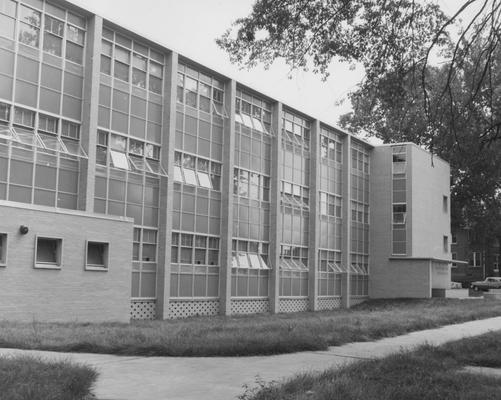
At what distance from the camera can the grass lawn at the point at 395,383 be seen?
7355mm

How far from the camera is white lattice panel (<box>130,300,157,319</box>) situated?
26.7 metres

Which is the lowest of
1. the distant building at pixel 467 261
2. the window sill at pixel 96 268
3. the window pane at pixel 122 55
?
the window sill at pixel 96 268

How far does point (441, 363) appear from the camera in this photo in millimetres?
10508

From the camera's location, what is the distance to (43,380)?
7402 mm

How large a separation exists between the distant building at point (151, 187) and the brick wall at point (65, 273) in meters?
0.05

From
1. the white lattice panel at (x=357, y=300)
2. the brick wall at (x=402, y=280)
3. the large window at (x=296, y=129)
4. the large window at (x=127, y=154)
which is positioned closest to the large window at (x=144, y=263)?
the large window at (x=127, y=154)

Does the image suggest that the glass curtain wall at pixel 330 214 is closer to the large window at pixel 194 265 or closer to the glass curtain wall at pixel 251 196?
the glass curtain wall at pixel 251 196

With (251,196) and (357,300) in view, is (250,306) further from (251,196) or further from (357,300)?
(357,300)

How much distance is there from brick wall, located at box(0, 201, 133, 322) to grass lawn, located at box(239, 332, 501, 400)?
1340 cm

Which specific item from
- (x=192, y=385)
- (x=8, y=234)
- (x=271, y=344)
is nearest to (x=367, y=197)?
(x=8, y=234)

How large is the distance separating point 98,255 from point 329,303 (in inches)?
839

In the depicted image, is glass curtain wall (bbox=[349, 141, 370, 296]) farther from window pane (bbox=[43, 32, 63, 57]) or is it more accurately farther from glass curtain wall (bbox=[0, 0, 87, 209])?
window pane (bbox=[43, 32, 63, 57])

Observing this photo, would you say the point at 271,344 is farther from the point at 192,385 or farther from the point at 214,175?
the point at 214,175

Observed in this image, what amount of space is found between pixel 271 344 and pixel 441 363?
3.14m
